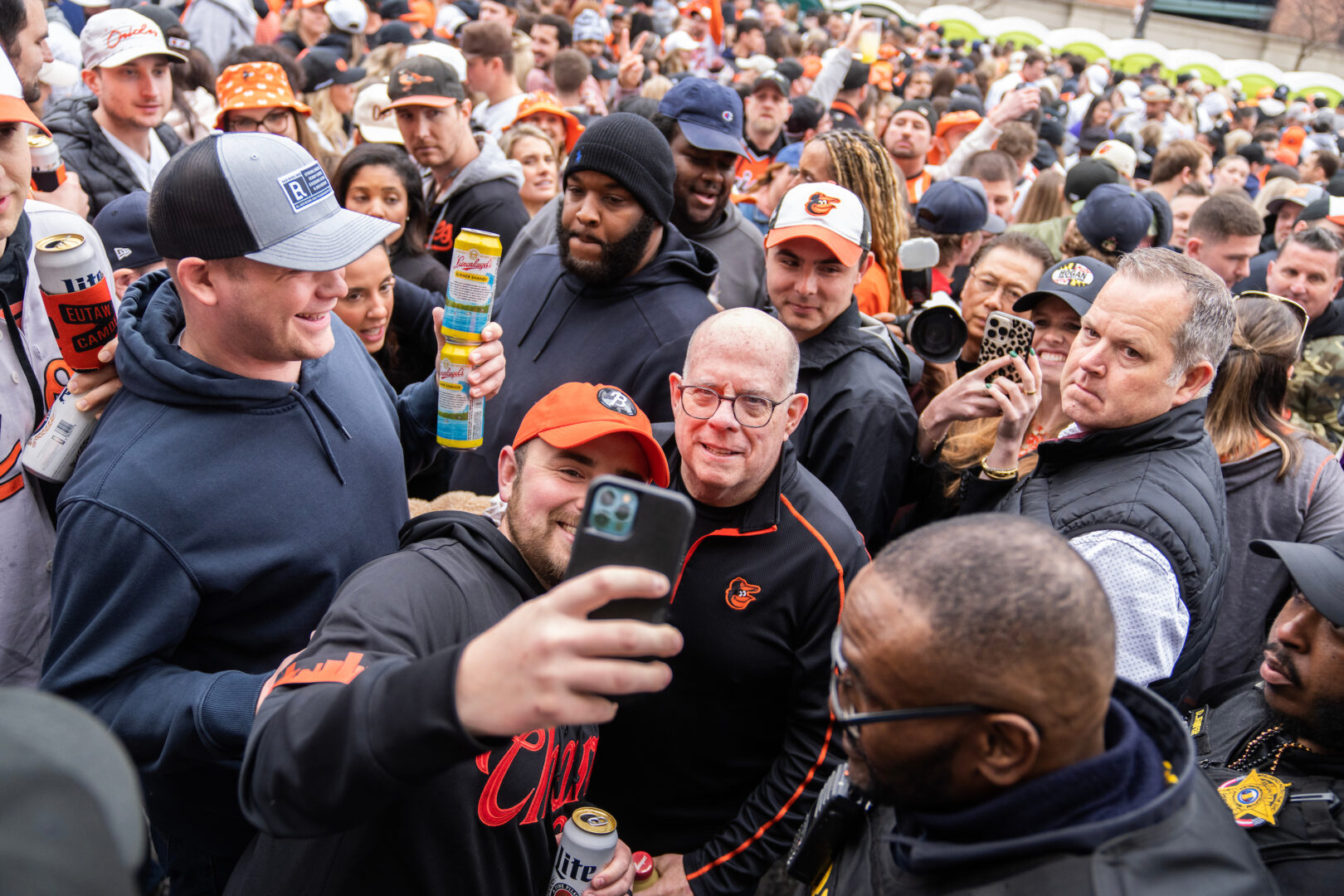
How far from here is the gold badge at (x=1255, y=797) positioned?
195 cm

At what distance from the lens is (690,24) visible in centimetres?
1345

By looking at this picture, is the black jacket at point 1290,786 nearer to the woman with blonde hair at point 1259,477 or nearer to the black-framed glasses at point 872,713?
the black-framed glasses at point 872,713

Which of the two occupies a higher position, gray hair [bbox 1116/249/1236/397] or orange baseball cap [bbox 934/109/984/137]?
gray hair [bbox 1116/249/1236/397]

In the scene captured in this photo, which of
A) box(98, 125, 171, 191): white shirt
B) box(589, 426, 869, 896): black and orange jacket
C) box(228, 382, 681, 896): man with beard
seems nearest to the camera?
box(228, 382, 681, 896): man with beard

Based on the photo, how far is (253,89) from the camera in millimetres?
5516

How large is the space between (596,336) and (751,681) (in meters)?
1.60

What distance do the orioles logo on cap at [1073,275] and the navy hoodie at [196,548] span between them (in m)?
2.57

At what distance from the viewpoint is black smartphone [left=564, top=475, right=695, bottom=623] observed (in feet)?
3.82

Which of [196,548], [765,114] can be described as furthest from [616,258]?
[765,114]

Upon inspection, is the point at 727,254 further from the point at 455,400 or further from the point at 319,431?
the point at 319,431

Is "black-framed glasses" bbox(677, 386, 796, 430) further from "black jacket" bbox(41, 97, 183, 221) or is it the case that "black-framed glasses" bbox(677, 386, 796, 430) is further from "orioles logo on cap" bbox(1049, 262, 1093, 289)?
"black jacket" bbox(41, 97, 183, 221)

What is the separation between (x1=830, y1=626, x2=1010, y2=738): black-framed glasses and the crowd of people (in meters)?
0.01

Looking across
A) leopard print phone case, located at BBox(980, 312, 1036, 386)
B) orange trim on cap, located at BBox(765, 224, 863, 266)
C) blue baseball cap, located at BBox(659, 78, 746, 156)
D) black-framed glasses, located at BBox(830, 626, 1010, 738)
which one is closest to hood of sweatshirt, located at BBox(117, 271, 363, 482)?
black-framed glasses, located at BBox(830, 626, 1010, 738)

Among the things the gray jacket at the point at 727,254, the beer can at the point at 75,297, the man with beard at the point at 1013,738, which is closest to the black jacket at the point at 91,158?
the gray jacket at the point at 727,254
